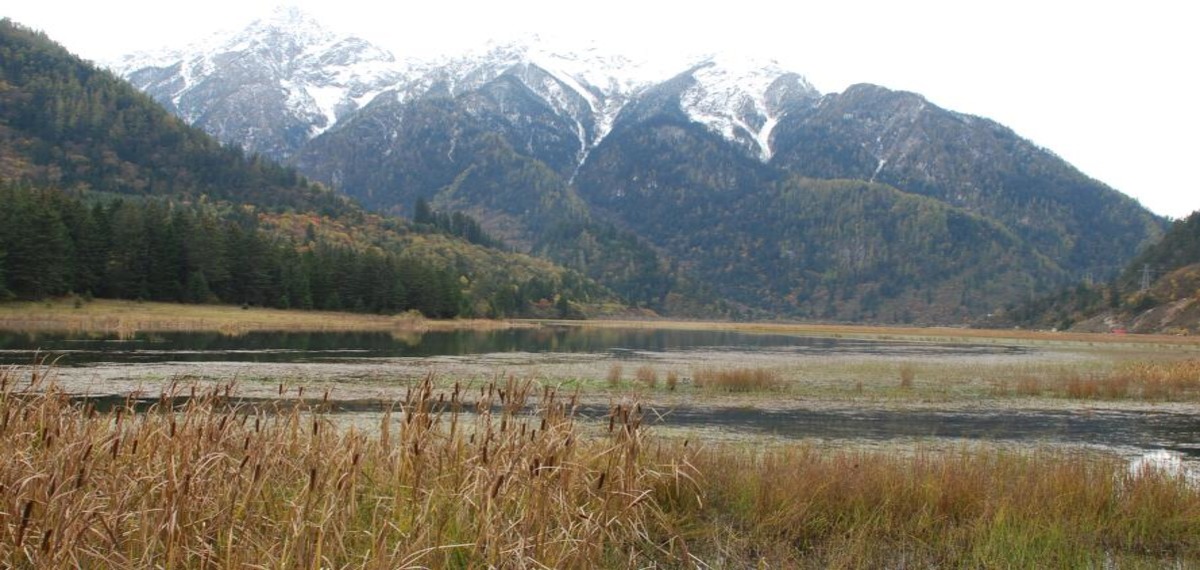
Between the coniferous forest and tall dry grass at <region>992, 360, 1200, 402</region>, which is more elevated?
the coniferous forest

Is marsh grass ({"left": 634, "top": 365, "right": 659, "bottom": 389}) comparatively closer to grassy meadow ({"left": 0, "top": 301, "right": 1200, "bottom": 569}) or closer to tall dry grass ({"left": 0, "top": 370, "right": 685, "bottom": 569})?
grassy meadow ({"left": 0, "top": 301, "right": 1200, "bottom": 569})

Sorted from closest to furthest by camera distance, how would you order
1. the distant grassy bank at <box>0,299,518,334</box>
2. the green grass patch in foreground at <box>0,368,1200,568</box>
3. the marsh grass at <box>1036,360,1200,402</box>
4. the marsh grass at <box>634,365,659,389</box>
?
the green grass patch in foreground at <box>0,368,1200,568</box>
the marsh grass at <box>634,365,659,389</box>
the marsh grass at <box>1036,360,1200,402</box>
the distant grassy bank at <box>0,299,518,334</box>

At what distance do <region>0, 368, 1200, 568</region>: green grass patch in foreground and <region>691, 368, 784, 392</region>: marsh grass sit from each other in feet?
64.9

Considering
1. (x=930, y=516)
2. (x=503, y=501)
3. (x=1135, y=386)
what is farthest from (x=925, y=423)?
(x=503, y=501)

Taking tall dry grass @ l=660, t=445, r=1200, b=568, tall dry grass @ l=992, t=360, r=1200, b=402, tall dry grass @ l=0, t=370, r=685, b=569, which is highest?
tall dry grass @ l=0, t=370, r=685, b=569

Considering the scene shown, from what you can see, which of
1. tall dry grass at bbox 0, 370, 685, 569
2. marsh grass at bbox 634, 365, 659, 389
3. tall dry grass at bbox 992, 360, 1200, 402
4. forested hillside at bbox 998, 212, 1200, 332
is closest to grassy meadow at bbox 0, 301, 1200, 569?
tall dry grass at bbox 0, 370, 685, 569

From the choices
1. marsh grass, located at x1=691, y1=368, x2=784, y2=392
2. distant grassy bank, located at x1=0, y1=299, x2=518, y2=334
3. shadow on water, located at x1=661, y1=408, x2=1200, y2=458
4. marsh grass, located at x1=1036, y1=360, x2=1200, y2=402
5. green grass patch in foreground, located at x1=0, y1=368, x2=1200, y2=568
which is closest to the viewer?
green grass patch in foreground, located at x1=0, y1=368, x2=1200, y2=568

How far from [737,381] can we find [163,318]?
6363cm

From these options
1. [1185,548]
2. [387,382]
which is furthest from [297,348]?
[1185,548]

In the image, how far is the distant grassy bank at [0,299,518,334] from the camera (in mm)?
67625

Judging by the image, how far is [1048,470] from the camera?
12.9m

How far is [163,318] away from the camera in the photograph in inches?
3041

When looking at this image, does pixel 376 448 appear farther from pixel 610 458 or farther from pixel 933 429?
pixel 933 429

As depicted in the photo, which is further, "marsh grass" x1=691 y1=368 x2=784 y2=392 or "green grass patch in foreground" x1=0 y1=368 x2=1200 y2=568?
"marsh grass" x1=691 y1=368 x2=784 y2=392
